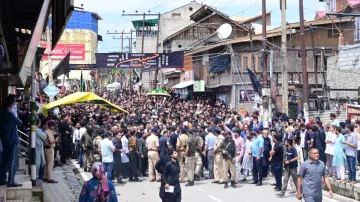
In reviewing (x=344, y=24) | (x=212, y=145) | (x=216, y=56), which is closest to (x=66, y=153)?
(x=212, y=145)

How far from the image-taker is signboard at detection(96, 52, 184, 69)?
42375 millimetres

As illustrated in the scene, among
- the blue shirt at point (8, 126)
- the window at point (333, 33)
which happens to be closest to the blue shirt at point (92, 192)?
the blue shirt at point (8, 126)

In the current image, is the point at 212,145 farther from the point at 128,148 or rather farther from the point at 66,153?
the point at 66,153

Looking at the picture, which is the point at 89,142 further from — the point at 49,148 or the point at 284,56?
the point at 284,56

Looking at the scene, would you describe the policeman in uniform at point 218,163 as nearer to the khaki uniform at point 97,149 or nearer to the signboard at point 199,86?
the khaki uniform at point 97,149

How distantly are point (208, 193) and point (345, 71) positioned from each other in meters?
20.5

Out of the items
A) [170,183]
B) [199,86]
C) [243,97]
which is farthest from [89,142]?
[199,86]

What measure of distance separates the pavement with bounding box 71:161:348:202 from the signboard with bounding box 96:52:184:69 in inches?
950

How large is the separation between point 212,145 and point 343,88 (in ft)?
61.6

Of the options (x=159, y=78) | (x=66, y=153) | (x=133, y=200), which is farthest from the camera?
(x=159, y=78)

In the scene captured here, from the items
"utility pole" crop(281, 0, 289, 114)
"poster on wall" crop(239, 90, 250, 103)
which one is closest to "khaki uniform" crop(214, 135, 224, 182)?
"utility pole" crop(281, 0, 289, 114)

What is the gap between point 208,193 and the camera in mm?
16375

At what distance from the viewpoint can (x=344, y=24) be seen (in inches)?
1639

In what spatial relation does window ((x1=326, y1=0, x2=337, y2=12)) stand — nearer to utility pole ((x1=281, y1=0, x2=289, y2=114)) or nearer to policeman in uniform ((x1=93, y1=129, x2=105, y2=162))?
utility pole ((x1=281, y1=0, x2=289, y2=114))
